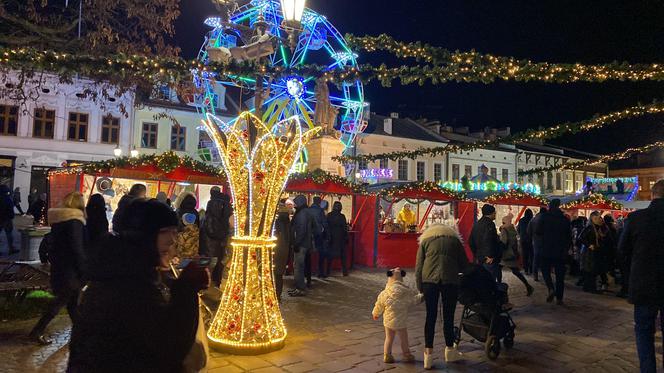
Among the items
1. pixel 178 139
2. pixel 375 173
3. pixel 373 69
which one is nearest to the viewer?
pixel 373 69

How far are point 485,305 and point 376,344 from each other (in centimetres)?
143

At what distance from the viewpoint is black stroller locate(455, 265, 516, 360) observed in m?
5.58

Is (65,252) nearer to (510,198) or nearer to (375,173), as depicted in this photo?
(510,198)

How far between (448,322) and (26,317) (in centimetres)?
580

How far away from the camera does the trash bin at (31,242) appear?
36.6 feet

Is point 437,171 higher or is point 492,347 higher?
point 437,171

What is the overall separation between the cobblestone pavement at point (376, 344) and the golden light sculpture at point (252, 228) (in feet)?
0.93

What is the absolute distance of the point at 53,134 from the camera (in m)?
28.0

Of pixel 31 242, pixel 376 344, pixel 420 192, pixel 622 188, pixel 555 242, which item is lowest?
pixel 376 344

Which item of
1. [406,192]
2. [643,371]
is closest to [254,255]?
→ [643,371]

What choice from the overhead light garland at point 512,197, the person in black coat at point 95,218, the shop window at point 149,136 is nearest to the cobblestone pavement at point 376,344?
the person in black coat at point 95,218

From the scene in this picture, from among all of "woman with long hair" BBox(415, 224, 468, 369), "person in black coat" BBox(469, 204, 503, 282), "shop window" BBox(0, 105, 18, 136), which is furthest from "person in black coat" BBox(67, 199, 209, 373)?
"shop window" BBox(0, 105, 18, 136)

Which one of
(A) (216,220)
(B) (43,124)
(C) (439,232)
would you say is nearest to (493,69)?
(C) (439,232)

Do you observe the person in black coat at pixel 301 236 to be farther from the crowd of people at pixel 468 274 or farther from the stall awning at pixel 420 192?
the stall awning at pixel 420 192
